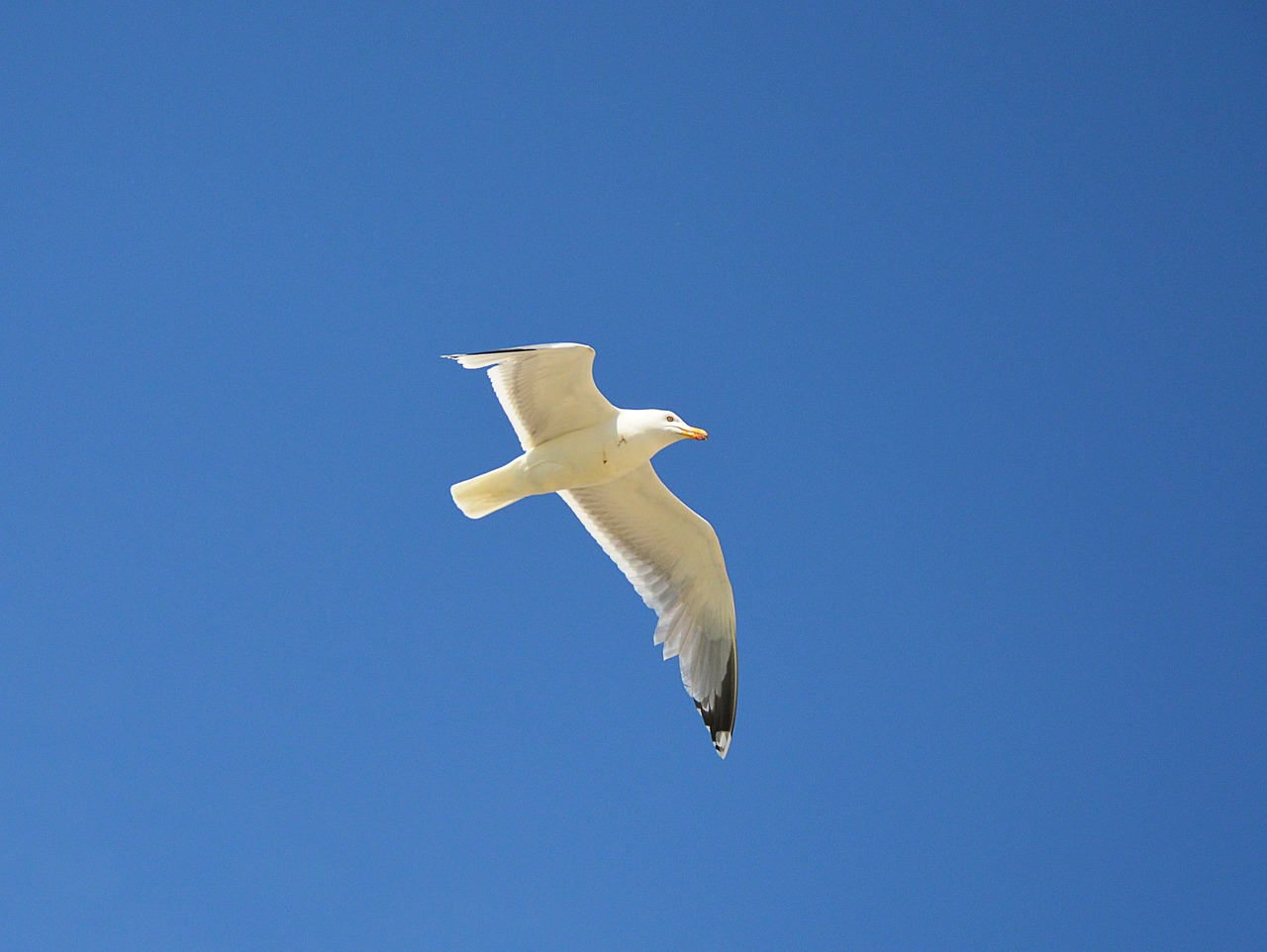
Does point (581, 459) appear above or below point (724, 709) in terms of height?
above

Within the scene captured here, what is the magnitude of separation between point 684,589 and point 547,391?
1.62 metres

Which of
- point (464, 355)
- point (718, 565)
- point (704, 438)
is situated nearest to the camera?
point (464, 355)

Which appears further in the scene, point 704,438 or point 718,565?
point 718,565

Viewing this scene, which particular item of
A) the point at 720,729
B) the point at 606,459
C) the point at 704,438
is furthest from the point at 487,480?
the point at 720,729

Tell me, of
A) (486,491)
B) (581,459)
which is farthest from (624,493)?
(486,491)

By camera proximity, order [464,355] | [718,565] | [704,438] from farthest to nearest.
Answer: [718,565]
[704,438]
[464,355]

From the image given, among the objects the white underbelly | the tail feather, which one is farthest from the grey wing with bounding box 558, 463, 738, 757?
the tail feather

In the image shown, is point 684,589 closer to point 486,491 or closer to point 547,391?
point 486,491

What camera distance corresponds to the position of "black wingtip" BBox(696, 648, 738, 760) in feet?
23.5

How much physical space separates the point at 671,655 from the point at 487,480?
1.62m

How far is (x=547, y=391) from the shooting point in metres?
6.29

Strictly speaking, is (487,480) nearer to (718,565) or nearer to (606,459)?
(606,459)

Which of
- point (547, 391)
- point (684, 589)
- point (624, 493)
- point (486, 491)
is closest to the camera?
point (547, 391)

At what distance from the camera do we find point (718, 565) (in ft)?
23.1
